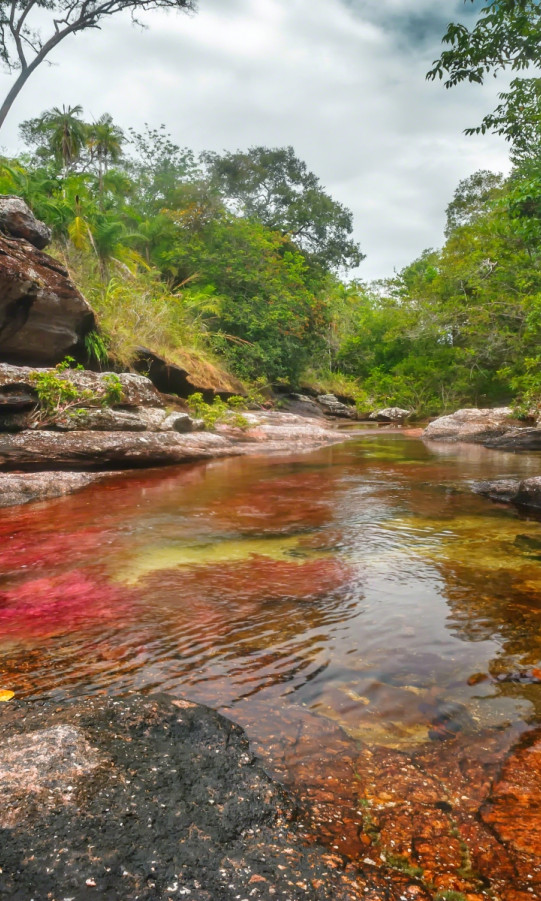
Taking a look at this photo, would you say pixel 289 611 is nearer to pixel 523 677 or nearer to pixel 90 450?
pixel 523 677

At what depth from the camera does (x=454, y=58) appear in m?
7.67

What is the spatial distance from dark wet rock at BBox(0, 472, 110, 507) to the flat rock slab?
528 cm

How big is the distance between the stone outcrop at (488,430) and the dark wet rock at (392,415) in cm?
1065

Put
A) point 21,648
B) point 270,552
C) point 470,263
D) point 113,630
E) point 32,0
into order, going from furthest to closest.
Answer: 1. point 470,263
2. point 32,0
3. point 270,552
4. point 113,630
5. point 21,648

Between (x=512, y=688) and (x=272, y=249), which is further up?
(x=272, y=249)

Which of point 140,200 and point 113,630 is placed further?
point 140,200

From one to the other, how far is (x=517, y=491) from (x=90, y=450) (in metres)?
6.54

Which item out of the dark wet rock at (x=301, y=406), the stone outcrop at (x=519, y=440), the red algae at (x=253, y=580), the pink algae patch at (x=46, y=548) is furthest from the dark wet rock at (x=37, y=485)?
the dark wet rock at (x=301, y=406)

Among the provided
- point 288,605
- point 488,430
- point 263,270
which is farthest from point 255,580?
point 263,270

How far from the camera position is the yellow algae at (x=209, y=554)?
13.1ft

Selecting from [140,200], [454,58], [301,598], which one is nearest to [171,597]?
[301,598]

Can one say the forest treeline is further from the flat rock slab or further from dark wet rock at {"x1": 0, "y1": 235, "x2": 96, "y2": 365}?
the flat rock slab

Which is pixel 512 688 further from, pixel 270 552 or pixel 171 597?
pixel 270 552

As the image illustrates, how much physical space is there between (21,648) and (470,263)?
996 inches
